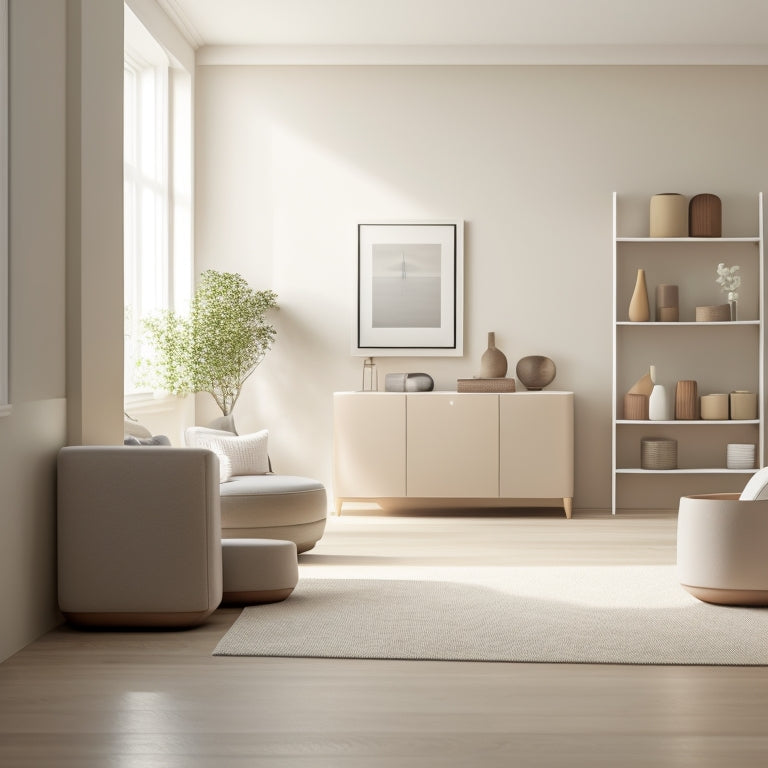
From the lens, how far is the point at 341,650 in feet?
11.4

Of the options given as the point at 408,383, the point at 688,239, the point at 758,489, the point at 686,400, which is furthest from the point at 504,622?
the point at 688,239

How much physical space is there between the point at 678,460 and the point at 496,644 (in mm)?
4072

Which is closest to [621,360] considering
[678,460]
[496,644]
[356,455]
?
[678,460]

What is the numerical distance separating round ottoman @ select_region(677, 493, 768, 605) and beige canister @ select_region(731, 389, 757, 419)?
3.04 meters

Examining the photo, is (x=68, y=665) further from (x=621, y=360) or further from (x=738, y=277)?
(x=738, y=277)

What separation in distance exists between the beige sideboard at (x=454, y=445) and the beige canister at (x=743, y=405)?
3.76 ft

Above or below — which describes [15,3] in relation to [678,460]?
above

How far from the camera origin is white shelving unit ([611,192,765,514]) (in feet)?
23.6

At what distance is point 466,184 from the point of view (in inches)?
287

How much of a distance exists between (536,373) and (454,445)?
0.81m

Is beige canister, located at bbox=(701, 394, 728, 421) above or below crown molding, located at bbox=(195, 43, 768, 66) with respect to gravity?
below

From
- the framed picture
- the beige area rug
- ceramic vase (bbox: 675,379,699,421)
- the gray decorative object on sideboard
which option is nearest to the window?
the framed picture

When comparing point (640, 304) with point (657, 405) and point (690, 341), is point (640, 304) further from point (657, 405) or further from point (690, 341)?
point (657, 405)

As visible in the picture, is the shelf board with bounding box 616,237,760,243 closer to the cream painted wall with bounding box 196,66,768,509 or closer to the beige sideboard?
the cream painted wall with bounding box 196,66,768,509
